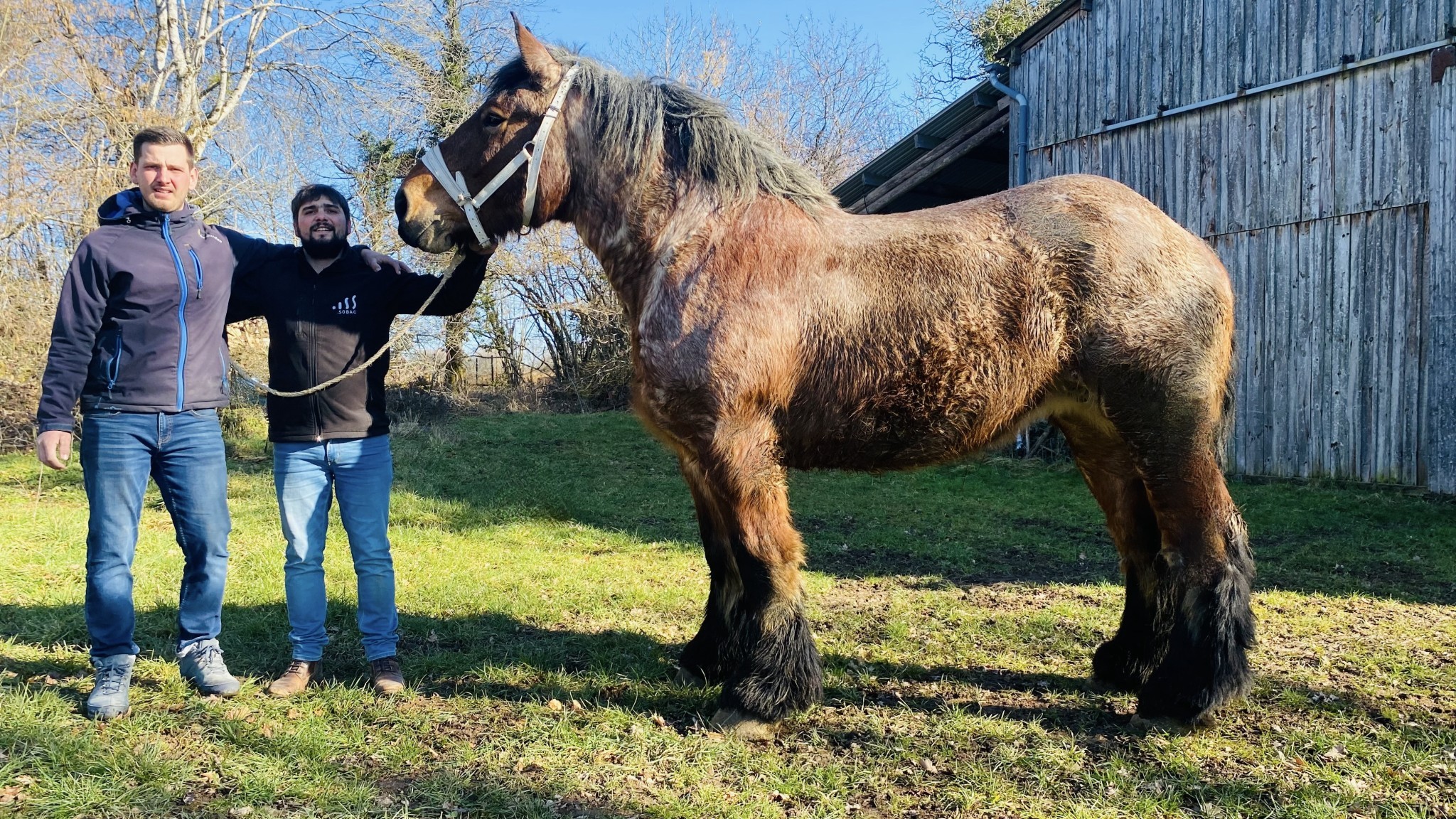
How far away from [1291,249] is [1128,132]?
7.81 feet

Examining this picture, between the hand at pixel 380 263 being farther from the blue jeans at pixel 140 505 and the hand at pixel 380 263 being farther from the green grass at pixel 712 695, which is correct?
the green grass at pixel 712 695

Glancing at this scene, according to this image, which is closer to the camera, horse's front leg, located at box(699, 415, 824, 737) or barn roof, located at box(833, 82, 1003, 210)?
horse's front leg, located at box(699, 415, 824, 737)

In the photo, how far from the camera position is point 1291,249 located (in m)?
8.76

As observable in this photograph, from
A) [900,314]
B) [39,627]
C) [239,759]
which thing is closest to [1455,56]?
[900,314]

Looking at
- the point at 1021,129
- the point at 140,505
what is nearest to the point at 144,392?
the point at 140,505

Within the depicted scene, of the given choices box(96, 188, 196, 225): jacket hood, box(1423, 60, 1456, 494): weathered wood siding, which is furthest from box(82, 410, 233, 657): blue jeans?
box(1423, 60, 1456, 494): weathered wood siding

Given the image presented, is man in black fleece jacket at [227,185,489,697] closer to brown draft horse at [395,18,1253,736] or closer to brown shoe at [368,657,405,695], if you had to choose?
brown shoe at [368,657,405,695]

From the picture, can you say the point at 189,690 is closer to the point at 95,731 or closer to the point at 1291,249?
the point at 95,731

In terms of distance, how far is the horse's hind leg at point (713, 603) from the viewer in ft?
11.9

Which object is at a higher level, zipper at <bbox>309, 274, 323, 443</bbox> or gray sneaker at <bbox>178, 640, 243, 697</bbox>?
zipper at <bbox>309, 274, 323, 443</bbox>

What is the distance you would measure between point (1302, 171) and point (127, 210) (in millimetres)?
10247

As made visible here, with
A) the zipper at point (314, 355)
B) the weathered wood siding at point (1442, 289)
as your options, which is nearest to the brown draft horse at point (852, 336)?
the zipper at point (314, 355)

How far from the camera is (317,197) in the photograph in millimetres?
3650

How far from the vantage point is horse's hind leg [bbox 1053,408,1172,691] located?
360 centimetres
